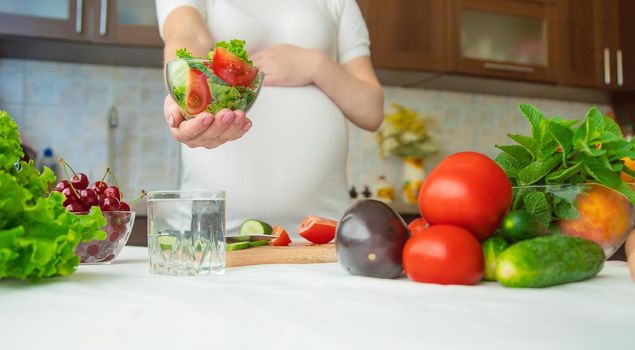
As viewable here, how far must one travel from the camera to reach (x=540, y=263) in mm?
611

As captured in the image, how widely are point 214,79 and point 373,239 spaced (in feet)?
1.17

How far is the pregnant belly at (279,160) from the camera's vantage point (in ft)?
4.94

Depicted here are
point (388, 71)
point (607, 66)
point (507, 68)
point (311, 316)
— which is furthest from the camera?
point (607, 66)

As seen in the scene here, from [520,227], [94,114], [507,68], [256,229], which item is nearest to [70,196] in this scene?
[256,229]

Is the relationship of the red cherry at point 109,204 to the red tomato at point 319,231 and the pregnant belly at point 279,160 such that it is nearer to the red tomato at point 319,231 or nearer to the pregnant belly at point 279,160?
the red tomato at point 319,231

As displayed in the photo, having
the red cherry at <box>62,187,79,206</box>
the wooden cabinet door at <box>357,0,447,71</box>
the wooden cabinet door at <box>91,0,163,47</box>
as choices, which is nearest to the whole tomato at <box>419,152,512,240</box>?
the red cherry at <box>62,187,79,206</box>

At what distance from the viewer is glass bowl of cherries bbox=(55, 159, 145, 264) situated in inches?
34.9

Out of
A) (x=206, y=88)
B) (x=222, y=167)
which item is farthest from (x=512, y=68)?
(x=206, y=88)

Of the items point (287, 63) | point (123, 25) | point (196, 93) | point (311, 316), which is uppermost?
point (123, 25)

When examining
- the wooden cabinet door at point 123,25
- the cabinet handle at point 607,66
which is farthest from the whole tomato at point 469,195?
the cabinet handle at point 607,66

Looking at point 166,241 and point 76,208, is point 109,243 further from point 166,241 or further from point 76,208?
point 166,241

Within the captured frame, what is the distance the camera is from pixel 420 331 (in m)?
0.45

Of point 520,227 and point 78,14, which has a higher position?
point 78,14

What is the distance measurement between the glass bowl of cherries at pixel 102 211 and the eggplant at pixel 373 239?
32 centimetres
